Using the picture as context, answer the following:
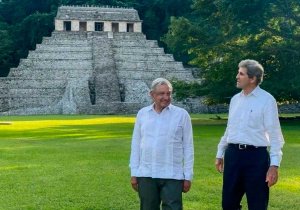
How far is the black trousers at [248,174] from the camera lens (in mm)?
5500

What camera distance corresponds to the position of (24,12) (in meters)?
63.8

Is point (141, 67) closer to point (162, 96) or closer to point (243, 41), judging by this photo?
point (243, 41)

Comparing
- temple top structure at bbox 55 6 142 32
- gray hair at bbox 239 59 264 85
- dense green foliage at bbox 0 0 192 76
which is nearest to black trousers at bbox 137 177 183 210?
gray hair at bbox 239 59 264 85

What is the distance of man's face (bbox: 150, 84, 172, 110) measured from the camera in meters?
5.34

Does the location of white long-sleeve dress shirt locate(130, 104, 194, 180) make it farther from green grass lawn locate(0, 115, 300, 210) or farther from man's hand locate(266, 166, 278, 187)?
green grass lawn locate(0, 115, 300, 210)

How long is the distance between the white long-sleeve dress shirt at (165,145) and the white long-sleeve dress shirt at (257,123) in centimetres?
51

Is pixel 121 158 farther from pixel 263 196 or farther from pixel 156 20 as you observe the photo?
pixel 156 20

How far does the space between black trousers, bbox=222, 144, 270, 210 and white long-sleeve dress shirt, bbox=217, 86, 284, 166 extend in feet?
0.33

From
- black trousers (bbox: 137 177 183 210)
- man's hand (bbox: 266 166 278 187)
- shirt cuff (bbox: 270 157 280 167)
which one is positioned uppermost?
shirt cuff (bbox: 270 157 280 167)

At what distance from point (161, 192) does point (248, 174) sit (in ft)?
2.72

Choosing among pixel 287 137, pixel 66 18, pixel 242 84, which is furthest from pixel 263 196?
pixel 66 18

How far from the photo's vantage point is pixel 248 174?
18.1 ft

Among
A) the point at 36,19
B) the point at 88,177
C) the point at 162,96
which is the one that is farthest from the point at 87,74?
the point at 162,96

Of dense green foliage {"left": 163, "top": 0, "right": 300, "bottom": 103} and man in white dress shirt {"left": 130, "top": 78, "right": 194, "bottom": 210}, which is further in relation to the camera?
dense green foliage {"left": 163, "top": 0, "right": 300, "bottom": 103}
